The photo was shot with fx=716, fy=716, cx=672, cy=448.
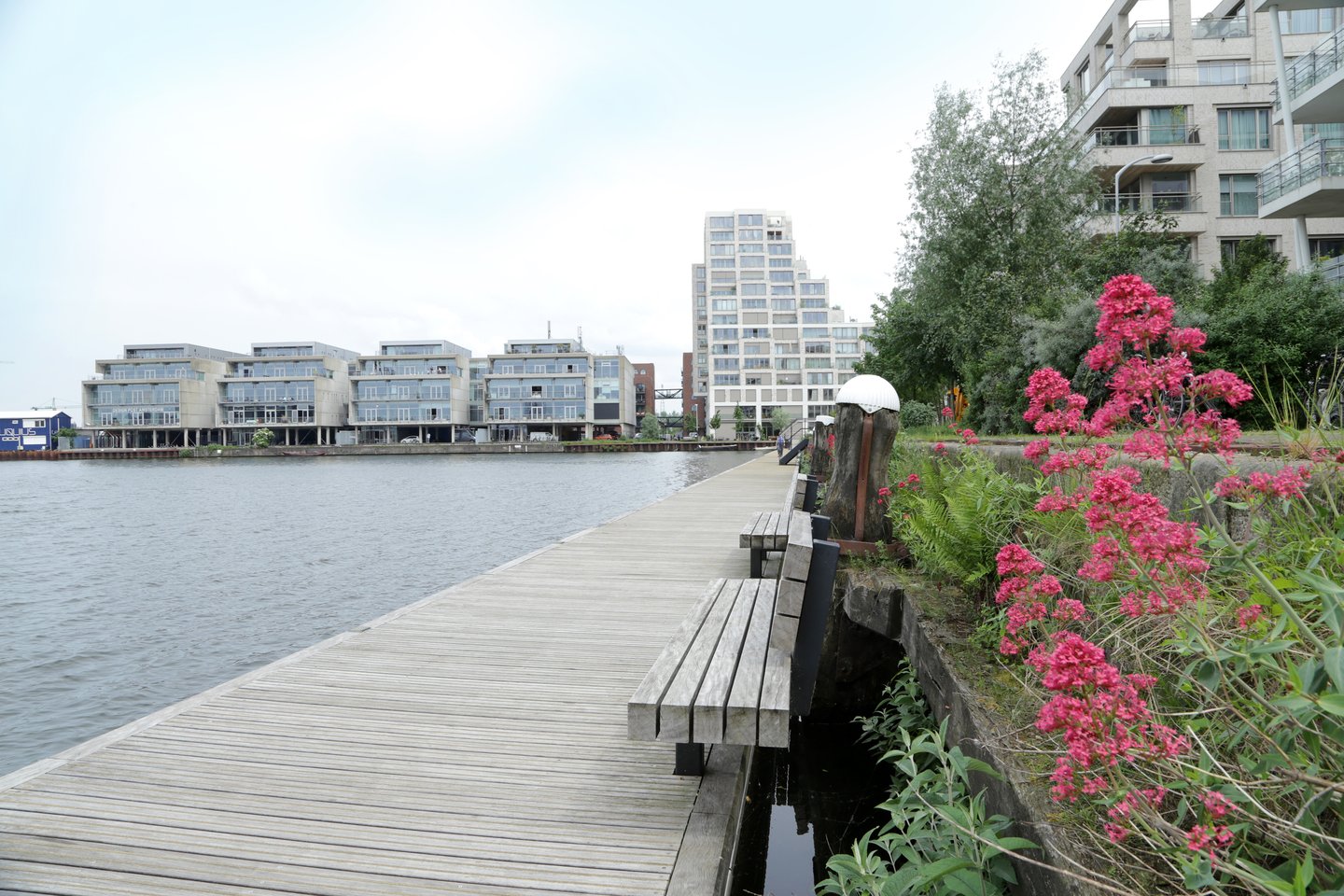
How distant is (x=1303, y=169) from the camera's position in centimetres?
1694

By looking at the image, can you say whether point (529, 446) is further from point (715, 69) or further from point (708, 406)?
point (715, 69)

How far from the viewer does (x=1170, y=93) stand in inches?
1142

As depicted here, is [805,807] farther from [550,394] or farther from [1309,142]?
[550,394]

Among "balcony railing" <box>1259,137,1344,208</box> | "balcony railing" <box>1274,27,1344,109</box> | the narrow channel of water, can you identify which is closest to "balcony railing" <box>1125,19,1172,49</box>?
"balcony railing" <box>1259,137,1344,208</box>

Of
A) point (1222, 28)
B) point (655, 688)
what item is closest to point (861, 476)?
point (655, 688)

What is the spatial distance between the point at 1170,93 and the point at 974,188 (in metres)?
16.8

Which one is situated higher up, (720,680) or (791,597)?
(791,597)

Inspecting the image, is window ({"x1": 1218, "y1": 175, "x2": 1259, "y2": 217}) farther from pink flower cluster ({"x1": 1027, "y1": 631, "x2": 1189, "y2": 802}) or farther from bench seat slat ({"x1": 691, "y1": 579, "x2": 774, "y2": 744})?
pink flower cluster ({"x1": 1027, "y1": 631, "x2": 1189, "y2": 802})

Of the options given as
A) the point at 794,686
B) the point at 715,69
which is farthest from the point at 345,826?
A: the point at 715,69

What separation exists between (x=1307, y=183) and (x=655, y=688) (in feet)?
71.1

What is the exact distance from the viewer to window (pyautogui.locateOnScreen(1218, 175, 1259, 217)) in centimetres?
2866

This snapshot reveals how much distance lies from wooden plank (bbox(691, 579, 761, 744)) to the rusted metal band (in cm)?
312

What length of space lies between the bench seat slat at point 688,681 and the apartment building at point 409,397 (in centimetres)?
9660

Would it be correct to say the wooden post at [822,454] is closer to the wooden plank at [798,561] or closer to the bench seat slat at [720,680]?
the bench seat slat at [720,680]
